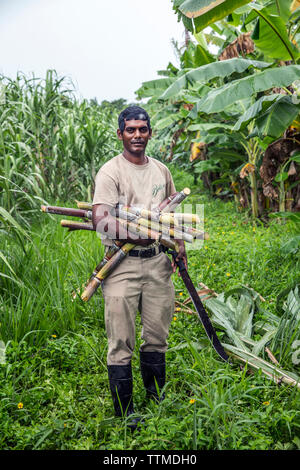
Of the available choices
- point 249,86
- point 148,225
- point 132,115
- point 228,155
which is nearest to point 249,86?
point 249,86

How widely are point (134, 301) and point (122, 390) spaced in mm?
494

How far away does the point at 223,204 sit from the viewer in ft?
28.2

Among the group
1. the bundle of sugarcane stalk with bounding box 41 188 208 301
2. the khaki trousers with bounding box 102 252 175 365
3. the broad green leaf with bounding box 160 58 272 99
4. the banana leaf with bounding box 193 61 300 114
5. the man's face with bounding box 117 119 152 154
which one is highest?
the broad green leaf with bounding box 160 58 272 99

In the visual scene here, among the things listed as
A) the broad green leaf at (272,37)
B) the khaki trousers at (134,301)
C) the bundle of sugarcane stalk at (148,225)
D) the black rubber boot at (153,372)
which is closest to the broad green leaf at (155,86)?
the broad green leaf at (272,37)

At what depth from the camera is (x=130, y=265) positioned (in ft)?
7.19

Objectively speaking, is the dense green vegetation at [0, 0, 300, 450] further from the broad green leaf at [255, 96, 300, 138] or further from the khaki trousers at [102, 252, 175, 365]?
the khaki trousers at [102, 252, 175, 365]

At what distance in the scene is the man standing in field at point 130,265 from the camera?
2131 millimetres

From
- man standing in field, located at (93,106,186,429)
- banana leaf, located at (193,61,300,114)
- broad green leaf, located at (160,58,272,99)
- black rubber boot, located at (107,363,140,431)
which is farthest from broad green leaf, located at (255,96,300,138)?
black rubber boot, located at (107,363,140,431)

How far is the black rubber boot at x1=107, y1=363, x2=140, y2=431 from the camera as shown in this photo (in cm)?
223

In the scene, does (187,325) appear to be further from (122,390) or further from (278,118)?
(278,118)

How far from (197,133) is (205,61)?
2.20 metres

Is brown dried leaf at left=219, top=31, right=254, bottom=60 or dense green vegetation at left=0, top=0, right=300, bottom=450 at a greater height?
brown dried leaf at left=219, top=31, right=254, bottom=60

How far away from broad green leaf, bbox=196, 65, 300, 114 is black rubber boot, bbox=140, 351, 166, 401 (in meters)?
2.44
